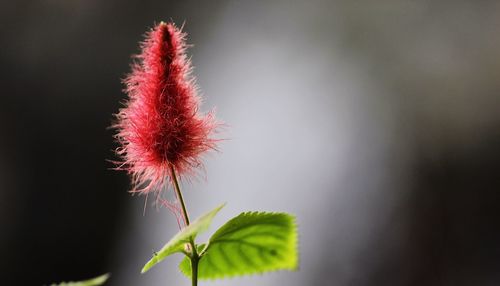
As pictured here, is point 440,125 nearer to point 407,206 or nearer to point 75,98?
point 407,206

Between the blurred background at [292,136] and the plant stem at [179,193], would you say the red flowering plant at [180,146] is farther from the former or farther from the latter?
the blurred background at [292,136]

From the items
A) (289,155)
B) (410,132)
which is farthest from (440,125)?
(289,155)

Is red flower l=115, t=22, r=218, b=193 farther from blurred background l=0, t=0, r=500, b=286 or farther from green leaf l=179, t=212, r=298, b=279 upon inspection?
blurred background l=0, t=0, r=500, b=286

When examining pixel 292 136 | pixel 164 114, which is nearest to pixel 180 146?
pixel 164 114

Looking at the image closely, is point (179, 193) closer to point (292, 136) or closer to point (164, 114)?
point (164, 114)

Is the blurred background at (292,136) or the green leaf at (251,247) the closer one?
the green leaf at (251,247)

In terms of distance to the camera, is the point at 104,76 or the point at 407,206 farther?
the point at 104,76

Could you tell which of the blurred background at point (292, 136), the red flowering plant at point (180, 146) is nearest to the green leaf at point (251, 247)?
the red flowering plant at point (180, 146)

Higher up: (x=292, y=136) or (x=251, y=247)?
(x=292, y=136)
